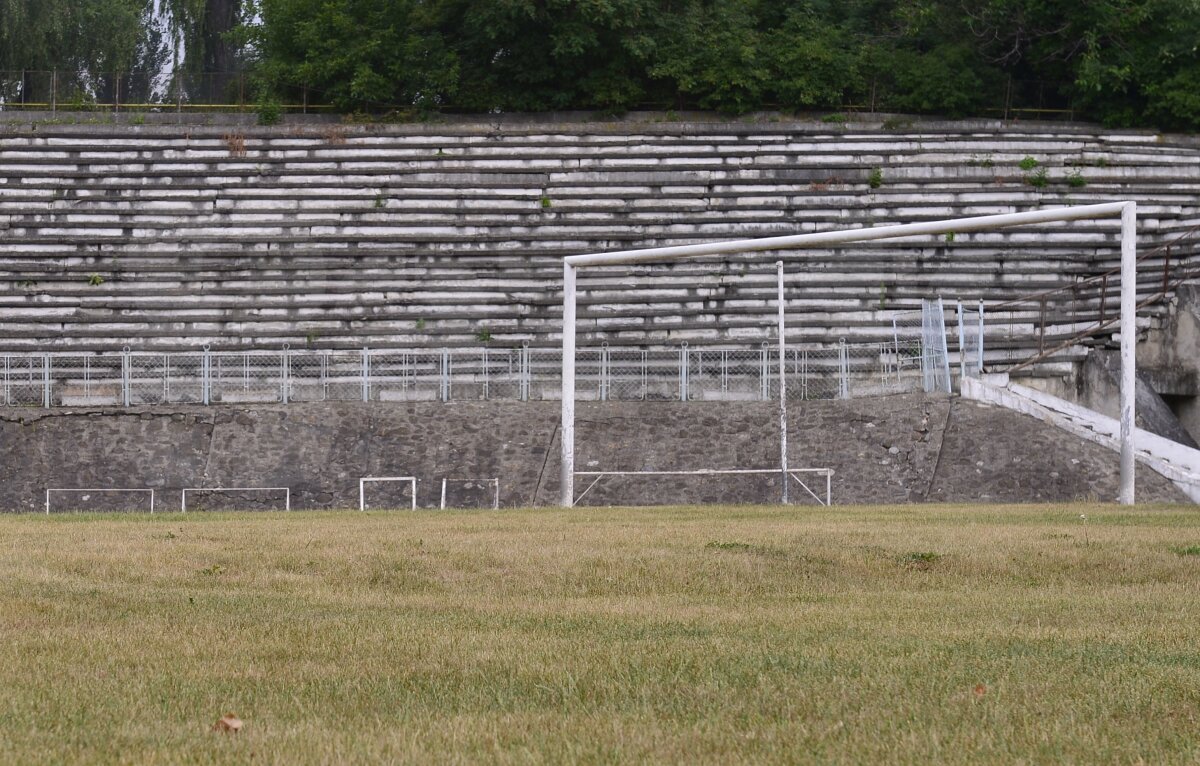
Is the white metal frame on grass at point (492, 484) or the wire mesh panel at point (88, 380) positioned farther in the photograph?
the wire mesh panel at point (88, 380)

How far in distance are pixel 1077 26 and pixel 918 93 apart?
163 inches

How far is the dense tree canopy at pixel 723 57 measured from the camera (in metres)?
33.8

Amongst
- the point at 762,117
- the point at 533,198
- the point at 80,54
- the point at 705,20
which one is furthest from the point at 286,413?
the point at 80,54

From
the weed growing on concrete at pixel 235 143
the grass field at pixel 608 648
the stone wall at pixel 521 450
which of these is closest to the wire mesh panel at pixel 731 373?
the stone wall at pixel 521 450

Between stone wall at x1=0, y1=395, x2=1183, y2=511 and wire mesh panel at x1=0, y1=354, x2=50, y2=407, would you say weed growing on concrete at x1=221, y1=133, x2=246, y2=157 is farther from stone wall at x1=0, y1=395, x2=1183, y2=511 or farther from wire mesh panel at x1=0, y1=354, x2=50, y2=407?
stone wall at x1=0, y1=395, x2=1183, y2=511

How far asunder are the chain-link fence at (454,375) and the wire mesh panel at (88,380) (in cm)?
2

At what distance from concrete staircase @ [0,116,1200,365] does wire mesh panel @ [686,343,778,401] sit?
2.39 ft

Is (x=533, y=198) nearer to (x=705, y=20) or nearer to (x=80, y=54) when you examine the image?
(x=705, y=20)

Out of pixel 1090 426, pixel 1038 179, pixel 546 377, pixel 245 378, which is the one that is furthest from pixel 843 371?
pixel 245 378

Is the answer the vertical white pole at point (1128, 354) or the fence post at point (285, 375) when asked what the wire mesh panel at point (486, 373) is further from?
the vertical white pole at point (1128, 354)

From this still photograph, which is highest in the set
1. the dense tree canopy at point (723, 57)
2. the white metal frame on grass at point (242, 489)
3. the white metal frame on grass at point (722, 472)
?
the dense tree canopy at point (723, 57)

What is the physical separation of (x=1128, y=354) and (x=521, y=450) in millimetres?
9110

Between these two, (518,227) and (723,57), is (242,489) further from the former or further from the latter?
(723,57)

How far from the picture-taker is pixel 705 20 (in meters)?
36.6
